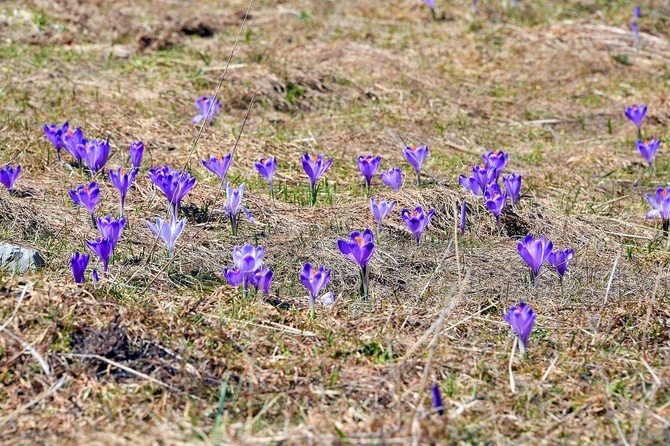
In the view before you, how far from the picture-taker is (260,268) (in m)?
3.62

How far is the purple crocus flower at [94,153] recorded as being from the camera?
190 inches

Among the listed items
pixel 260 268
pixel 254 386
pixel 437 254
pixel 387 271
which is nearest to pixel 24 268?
pixel 260 268

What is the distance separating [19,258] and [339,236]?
1401mm

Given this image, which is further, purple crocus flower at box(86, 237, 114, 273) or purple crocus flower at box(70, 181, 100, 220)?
purple crocus flower at box(70, 181, 100, 220)

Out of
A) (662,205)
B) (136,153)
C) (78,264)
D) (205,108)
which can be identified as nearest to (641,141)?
(662,205)

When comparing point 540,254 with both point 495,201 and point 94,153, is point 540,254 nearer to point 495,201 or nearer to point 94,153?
point 495,201

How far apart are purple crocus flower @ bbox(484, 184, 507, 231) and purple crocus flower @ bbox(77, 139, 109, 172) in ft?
6.34

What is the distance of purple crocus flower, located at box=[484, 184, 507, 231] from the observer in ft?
14.2

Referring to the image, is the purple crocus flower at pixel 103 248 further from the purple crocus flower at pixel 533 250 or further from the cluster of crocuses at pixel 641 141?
the cluster of crocuses at pixel 641 141

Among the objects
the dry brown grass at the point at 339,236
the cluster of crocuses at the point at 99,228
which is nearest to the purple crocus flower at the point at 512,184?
the dry brown grass at the point at 339,236

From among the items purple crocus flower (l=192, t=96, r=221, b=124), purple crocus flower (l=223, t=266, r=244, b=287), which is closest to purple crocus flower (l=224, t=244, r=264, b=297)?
purple crocus flower (l=223, t=266, r=244, b=287)

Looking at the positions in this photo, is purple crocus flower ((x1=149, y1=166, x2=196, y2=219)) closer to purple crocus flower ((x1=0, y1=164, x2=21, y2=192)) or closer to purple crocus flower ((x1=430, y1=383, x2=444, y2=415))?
purple crocus flower ((x1=0, y1=164, x2=21, y2=192))

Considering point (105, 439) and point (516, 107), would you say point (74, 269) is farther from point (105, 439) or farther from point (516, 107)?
point (516, 107)

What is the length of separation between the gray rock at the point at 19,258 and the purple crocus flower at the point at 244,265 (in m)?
0.77
